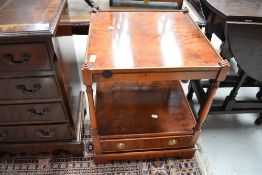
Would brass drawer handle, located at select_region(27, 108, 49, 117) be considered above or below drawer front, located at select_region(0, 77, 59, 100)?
below

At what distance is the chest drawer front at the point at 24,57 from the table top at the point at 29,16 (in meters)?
0.06

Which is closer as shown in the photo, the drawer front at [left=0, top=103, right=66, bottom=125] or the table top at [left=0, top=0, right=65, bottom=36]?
the table top at [left=0, top=0, right=65, bottom=36]

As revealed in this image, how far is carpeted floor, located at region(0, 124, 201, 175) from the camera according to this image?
51.2 inches

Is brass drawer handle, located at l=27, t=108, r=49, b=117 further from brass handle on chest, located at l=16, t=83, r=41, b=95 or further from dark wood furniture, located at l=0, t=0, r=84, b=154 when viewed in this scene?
brass handle on chest, located at l=16, t=83, r=41, b=95

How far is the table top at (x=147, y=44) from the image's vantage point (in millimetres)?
930

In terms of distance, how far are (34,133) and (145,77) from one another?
757 millimetres

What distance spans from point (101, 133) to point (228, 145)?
0.91 meters

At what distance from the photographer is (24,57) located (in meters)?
0.89

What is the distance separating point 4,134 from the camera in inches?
47.6

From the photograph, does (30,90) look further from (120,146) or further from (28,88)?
(120,146)

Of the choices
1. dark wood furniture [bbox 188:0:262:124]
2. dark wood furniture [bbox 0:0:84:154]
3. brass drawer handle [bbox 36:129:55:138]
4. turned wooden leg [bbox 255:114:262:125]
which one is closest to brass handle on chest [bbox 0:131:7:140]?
dark wood furniture [bbox 0:0:84:154]

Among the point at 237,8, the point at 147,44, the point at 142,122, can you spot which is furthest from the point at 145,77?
the point at 237,8

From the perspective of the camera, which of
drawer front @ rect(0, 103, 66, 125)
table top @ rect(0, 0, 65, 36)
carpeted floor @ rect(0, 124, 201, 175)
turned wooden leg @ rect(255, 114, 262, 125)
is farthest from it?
turned wooden leg @ rect(255, 114, 262, 125)

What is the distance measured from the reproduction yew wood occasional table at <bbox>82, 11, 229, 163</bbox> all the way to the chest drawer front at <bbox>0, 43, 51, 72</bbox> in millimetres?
190
